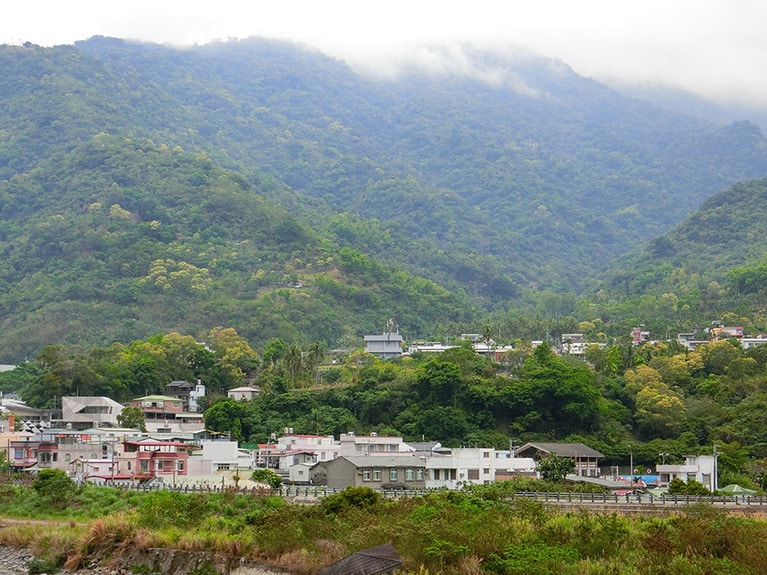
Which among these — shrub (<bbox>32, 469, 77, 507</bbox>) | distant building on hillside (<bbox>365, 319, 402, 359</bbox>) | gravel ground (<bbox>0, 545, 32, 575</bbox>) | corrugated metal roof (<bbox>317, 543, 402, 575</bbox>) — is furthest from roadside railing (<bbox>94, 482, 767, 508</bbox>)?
distant building on hillside (<bbox>365, 319, 402, 359</bbox>)

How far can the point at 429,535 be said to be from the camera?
107 feet

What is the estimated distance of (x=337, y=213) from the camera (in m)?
179

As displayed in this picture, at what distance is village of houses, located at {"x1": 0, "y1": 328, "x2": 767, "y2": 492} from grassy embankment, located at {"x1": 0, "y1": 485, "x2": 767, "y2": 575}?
36.5 ft

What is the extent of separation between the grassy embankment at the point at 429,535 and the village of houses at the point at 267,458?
36.5 feet

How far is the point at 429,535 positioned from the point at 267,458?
105ft

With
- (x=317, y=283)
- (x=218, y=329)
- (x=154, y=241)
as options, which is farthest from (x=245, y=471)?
(x=154, y=241)

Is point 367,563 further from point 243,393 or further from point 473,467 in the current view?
point 243,393

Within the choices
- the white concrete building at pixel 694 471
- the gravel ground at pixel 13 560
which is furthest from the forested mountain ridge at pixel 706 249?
the gravel ground at pixel 13 560

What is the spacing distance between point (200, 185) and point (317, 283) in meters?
33.4

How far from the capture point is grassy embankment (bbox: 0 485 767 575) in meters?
31.0

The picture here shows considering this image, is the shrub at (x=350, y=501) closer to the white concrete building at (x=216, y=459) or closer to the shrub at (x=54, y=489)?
the shrub at (x=54, y=489)

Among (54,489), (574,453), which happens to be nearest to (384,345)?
(574,453)

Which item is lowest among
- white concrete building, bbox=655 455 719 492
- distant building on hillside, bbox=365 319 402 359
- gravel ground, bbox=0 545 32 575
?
gravel ground, bbox=0 545 32 575

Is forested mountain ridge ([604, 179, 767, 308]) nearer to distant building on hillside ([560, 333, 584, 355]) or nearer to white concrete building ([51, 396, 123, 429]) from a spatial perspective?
distant building on hillside ([560, 333, 584, 355])
